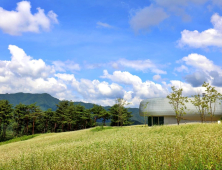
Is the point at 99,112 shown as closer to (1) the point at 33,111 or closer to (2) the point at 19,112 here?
(1) the point at 33,111

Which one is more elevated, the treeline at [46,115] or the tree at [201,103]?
the tree at [201,103]

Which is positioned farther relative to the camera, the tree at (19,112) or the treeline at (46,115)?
the tree at (19,112)

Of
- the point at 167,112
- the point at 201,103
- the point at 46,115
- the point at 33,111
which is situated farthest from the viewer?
the point at 46,115

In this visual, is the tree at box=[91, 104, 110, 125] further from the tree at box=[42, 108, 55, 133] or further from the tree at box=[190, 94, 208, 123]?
the tree at box=[190, 94, 208, 123]

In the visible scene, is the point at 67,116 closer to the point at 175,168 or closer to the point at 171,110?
the point at 171,110

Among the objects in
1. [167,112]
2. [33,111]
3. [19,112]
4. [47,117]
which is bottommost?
[47,117]

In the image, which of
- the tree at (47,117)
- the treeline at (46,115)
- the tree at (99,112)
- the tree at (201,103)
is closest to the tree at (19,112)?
the treeline at (46,115)

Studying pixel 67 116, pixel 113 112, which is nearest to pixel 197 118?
pixel 113 112

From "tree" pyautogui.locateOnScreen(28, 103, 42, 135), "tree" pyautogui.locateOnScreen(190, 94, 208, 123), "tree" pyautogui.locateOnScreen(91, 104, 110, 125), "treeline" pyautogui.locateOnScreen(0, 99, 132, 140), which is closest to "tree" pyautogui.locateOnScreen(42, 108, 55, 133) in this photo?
"treeline" pyautogui.locateOnScreen(0, 99, 132, 140)

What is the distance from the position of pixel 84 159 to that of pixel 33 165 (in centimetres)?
250

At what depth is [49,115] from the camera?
75188 millimetres

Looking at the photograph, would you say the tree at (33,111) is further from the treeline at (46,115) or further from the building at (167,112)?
the building at (167,112)

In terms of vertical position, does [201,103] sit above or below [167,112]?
above

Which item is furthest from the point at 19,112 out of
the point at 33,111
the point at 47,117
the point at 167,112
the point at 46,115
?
the point at 167,112
